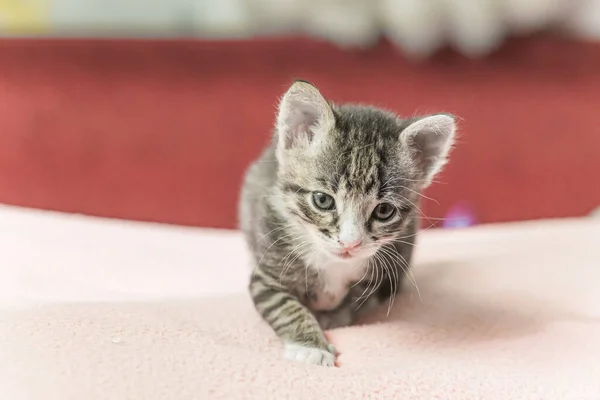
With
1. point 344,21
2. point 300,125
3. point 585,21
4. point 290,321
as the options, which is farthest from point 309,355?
point 585,21

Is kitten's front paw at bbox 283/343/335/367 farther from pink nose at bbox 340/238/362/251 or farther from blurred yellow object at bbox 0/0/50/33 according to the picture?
blurred yellow object at bbox 0/0/50/33

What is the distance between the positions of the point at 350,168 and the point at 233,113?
1.05m

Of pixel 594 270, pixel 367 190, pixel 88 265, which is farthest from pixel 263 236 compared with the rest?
pixel 594 270

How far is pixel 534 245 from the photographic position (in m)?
1.56

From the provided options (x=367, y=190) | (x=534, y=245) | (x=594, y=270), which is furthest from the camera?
(x=534, y=245)

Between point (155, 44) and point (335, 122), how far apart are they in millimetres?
1129

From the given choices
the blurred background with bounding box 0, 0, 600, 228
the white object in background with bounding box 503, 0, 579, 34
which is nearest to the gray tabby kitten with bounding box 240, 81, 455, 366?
the blurred background with bounding box 0, 0, 600, 228

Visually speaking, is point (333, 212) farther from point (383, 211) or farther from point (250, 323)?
point (250, 323)

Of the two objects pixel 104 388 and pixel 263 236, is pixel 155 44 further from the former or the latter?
pixel 104 388

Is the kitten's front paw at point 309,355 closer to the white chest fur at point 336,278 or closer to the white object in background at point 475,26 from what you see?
the white chest fur at point 336,278

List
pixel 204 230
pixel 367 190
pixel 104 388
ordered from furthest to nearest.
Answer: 1. pixel 204 230
2. pixel 367 190
3. pixel 104 388

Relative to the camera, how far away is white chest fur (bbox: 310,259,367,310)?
1.15 metres

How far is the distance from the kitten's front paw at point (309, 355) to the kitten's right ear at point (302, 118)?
0.35m

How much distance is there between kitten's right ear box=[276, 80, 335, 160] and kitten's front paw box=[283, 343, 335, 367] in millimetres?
352
